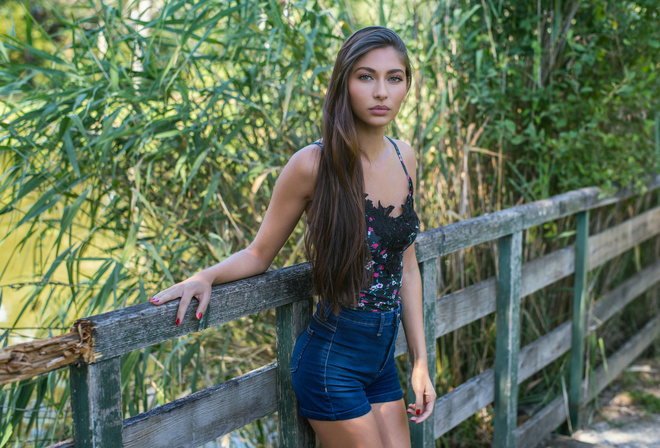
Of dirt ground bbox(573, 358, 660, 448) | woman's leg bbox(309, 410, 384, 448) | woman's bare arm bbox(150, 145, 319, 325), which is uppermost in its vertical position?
woman's bare arm bbox(150, 145, 319, 325)

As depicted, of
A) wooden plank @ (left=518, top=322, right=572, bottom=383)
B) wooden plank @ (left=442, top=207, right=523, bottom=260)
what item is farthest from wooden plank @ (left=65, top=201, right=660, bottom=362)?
wooden plank @ (left=518, top=322, right=572, bottom=383)

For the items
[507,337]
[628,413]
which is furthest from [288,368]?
[628,413]

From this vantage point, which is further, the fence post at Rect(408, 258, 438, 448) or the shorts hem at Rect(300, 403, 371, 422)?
the fence post at Rect(408, 258, 438, 448)

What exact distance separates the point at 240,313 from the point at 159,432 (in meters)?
0.33

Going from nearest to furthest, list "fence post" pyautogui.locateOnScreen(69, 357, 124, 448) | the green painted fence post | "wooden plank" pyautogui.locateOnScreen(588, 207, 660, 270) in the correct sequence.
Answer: "fence post" pyautogui.locateOnScreen(69, 357, 124, 448), the green painted fence post, "wooden plank" pyautogui.locateOnScreen(588, 207, 660, 270)

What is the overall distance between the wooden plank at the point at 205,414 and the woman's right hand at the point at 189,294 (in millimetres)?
195

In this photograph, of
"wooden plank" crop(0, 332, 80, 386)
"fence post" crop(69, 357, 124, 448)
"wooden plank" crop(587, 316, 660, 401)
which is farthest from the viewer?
"wooden plank" crop(587, 316, 660, 401)

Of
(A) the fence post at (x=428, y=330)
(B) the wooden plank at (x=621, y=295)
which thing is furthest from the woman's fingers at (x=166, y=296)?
(B) the wooden plank at (x=621, y=295)

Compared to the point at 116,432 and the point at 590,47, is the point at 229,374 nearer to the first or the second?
the point at 116,432

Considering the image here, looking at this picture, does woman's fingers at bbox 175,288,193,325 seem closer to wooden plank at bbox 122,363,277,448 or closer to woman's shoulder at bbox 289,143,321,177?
wooden plank at bbox 122,363,277,448

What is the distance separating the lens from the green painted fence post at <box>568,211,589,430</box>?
10.6 feet

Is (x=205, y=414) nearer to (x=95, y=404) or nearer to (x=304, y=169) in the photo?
(x=95, y=404)

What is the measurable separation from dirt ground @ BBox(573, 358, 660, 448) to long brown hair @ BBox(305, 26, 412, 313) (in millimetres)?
2223

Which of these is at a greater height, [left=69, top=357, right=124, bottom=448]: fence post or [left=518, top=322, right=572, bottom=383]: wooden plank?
[left=69, top=357, right=124, bottom=448]: fence post
